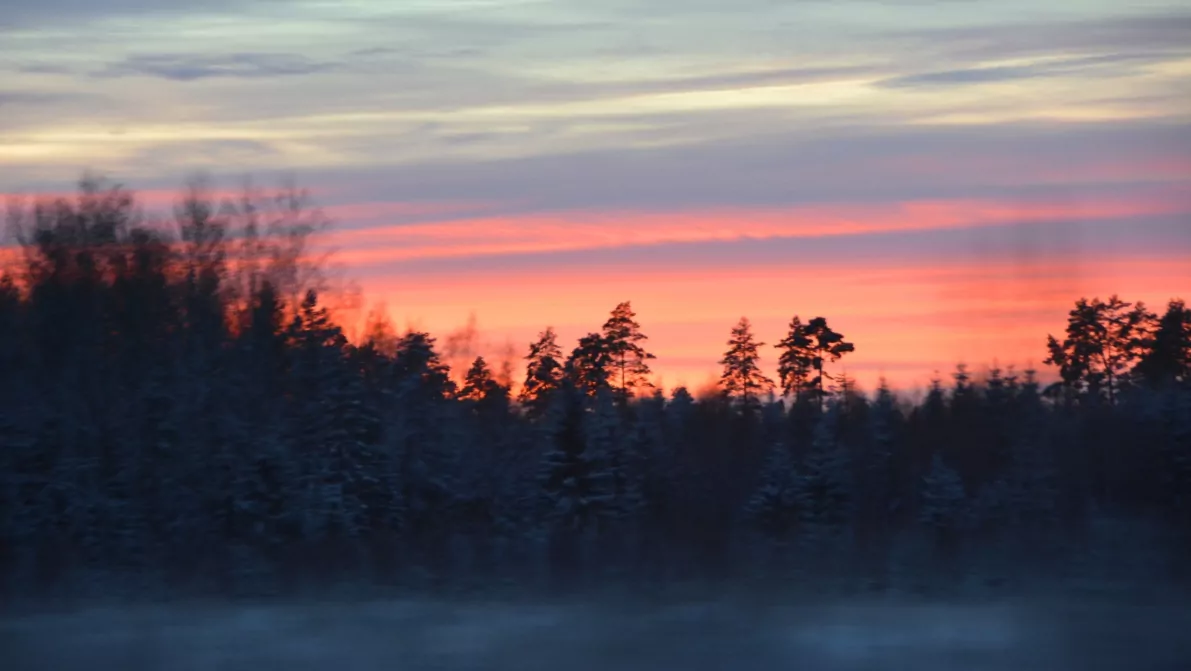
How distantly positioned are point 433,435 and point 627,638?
16951mm

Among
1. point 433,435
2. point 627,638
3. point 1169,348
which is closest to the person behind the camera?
point 627,638

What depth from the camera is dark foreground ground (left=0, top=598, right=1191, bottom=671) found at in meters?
7.97

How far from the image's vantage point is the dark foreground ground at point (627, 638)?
7.97m

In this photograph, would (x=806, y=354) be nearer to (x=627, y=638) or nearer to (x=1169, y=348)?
(x=1169, y=348)

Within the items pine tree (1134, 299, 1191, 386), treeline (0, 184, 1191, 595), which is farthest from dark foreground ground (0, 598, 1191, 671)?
pine tree (1134, 299, 1191, 386)

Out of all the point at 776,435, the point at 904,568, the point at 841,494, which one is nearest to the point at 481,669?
the point at 904,568

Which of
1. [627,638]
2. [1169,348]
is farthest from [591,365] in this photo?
[627,638]

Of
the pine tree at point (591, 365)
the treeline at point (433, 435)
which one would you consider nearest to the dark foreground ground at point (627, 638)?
the treeline at point (433, 435)

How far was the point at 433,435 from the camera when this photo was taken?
81.3 ft

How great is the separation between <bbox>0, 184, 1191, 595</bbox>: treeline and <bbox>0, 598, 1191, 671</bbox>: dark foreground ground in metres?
5.49

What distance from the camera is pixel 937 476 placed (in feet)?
69.2

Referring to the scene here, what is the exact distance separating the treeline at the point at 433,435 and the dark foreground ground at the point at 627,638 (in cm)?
549

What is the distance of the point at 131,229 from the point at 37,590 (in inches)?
694

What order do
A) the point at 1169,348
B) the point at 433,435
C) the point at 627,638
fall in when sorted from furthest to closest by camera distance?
the point at 1169,348 < the point at 433,435 < the point at 627,638
